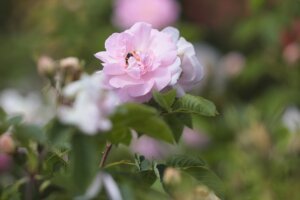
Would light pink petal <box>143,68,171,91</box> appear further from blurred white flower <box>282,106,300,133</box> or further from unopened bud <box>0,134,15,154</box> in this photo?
blurred white flower <box>282,106,300,133</box>

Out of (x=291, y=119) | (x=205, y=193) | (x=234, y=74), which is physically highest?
(x=205, y=193)

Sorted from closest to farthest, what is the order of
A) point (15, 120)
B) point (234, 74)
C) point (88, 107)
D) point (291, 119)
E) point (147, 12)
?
point (88, 107)
point (15, 120)
point (291, 119)
point (234, 74)
point (147, 12)

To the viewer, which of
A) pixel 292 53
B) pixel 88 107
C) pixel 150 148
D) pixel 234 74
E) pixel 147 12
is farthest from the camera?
pixel 147 12

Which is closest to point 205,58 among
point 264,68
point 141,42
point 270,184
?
point 264,68

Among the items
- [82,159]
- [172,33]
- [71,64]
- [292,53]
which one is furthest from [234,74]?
[82,159]

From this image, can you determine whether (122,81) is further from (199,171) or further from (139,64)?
(199,171)

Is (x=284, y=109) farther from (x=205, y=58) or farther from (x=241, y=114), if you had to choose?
(x=205, y=58)

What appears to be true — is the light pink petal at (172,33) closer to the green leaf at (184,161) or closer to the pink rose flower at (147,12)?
the green leaf at (184,161)
